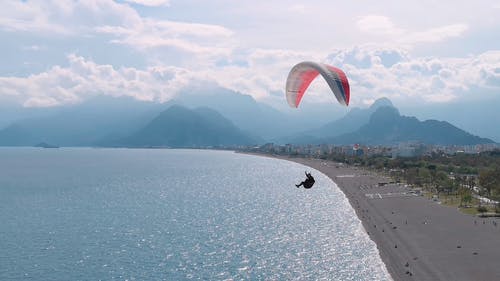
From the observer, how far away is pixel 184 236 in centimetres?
6069

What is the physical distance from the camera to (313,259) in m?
49.4

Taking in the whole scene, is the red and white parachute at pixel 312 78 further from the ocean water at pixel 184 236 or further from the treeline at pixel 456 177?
the treeline at pixel 456 177

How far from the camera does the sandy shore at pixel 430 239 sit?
1715 inches

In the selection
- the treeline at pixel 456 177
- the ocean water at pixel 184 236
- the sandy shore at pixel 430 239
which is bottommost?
the ocean water at pixel 184 236

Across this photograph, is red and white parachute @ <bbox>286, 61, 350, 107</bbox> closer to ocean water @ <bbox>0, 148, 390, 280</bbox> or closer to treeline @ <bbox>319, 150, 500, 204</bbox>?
ocean water @ <bbox>0, 148, 390, 280</bbox>

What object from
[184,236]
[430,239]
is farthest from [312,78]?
[184,236]

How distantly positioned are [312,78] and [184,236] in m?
36.2

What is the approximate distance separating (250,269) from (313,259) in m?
7.33

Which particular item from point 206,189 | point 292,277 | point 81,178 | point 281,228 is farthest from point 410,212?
point 81,178

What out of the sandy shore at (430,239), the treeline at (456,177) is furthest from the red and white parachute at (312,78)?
the treeline at (456,177)

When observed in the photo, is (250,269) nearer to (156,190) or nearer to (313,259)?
(313,259)

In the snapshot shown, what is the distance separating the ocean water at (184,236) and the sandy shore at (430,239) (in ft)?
7.61

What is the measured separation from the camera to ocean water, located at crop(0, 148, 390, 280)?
4569 cm

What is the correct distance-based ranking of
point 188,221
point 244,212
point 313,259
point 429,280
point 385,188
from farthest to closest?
point 385,188 < point 244,212 < point 188,221 < point 313,259 < point 429,280
